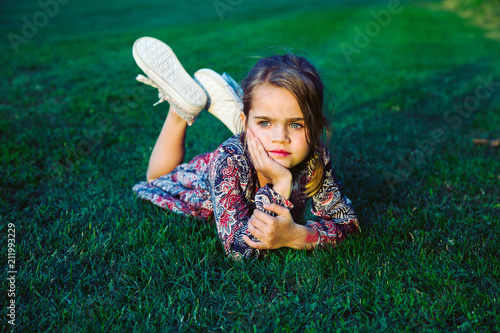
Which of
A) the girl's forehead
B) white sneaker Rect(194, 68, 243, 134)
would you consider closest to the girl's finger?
the girl's forehead

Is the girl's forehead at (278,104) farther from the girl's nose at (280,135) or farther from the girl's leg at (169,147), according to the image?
the girl's leg at (169,147)

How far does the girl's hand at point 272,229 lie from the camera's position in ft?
6.34

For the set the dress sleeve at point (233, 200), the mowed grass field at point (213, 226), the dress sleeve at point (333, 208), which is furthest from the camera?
the dress sleeve at point (333, 208)

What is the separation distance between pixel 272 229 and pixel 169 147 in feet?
4.35

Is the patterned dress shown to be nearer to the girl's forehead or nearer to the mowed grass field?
the mowed grass field

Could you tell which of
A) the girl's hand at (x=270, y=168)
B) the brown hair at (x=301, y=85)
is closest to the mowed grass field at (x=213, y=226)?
the brown hair at (x=301, y=85)

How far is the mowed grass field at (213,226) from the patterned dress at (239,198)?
0.09m

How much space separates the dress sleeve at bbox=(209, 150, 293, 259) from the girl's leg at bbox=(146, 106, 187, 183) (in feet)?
2.74

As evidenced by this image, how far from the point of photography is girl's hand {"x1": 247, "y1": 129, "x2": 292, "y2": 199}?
6.63ft

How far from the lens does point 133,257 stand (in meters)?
2.09

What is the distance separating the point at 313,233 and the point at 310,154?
0.45 meters

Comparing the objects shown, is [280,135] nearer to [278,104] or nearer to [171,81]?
[278,104]

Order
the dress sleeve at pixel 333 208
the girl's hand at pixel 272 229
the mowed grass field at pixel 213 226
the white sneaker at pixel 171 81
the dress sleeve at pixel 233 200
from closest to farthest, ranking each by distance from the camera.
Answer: the mowed grass field at pixel 213 226 → the girl's hand at pixel 272 229 → the dress sleeve at pixel 233 200 → the dress sleeve at pixel 333 208 → the white sneaker at pixel 171 81

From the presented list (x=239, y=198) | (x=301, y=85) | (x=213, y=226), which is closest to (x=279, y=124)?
(x=301, y=85)
